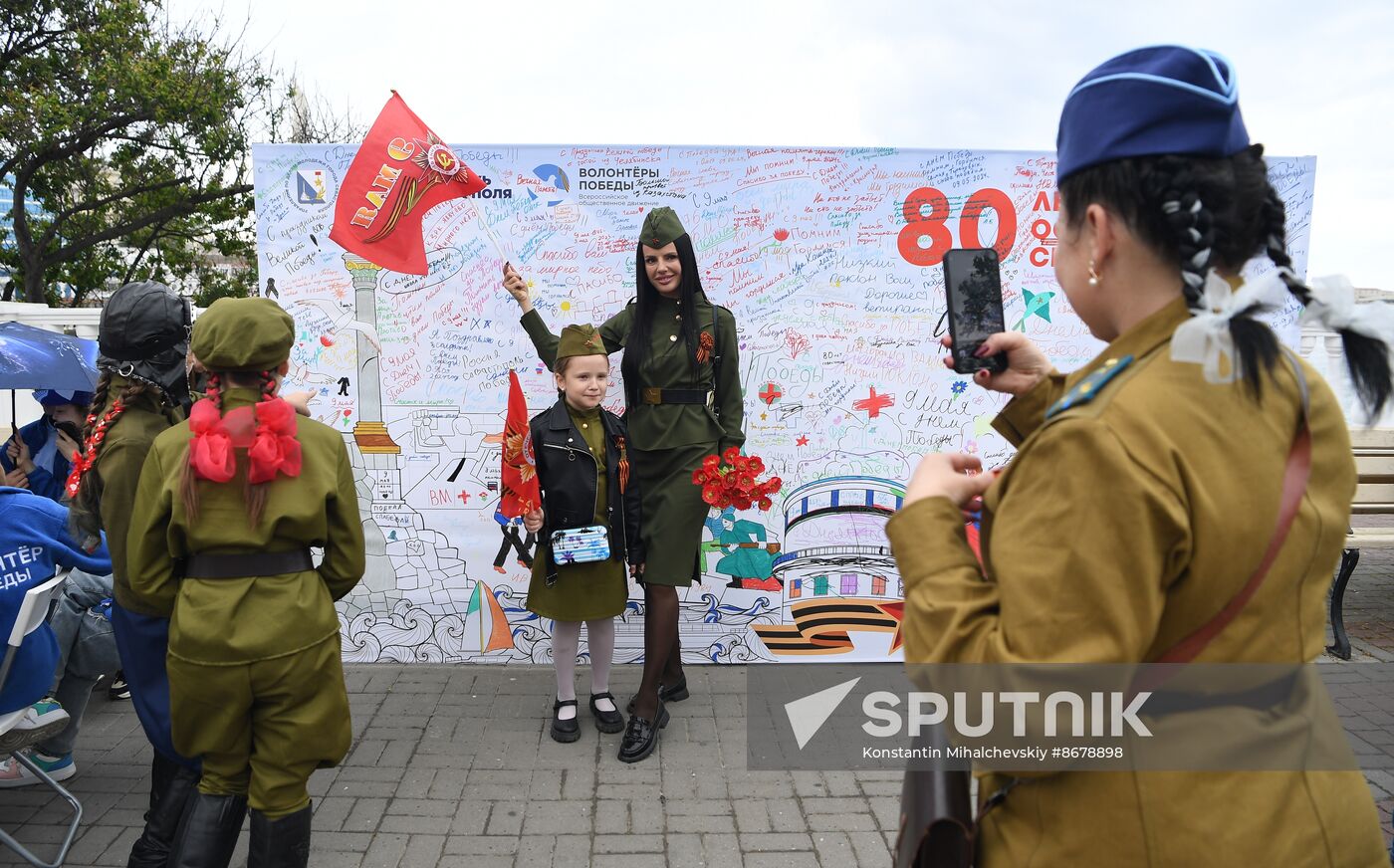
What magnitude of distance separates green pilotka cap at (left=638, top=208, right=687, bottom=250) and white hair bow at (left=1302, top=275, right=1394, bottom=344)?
3.03 metres

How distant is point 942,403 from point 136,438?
372 centimetres

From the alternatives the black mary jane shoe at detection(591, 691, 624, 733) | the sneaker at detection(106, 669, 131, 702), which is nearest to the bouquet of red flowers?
the black mary jane shoe at detection(591, 691, 624, 733)

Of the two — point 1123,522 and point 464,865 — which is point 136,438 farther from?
point 1123,522

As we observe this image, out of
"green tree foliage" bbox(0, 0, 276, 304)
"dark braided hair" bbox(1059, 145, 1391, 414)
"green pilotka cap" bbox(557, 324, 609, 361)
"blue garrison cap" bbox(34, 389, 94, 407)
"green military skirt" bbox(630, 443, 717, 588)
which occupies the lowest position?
"green military skirt" bbox(630, 443, 717, 588)

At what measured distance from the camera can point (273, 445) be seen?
2.54 meters

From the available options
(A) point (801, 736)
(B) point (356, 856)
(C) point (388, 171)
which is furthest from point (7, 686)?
(A) point (801, 736)

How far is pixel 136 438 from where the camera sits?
284 centimetres

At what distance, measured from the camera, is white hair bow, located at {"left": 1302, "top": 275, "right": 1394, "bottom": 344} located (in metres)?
1.27

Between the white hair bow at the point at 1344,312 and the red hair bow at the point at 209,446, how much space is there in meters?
2.49

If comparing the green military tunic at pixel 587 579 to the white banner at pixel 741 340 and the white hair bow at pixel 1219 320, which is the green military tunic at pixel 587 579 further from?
the white hair bow at pixel 1219 320

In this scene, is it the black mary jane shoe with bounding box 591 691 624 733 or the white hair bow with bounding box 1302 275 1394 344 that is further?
the black mary jane shoe with bounding box 591 691 624 733

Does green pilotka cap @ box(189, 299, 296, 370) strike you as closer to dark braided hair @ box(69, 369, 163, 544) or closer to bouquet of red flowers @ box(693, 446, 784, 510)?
dark braided hair @ box(69, 369, 163, 544)

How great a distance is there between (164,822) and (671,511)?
2188mm

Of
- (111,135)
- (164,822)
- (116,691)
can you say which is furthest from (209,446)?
(111,135)
